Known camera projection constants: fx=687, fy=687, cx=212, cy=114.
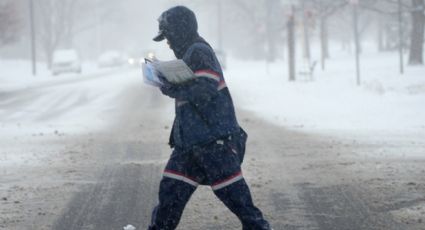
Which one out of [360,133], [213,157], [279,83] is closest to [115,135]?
[360,133]

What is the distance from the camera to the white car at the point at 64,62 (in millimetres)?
46934

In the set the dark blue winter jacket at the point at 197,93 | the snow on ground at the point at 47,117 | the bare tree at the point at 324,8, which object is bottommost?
the snow on ground at the point at 47,117

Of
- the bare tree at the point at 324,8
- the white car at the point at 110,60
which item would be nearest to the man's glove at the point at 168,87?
the bare tree at the point at 324,8

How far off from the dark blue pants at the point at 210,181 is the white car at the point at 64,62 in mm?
42849

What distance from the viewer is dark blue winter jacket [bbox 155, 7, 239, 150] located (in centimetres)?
485

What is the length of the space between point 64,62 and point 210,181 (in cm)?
4384

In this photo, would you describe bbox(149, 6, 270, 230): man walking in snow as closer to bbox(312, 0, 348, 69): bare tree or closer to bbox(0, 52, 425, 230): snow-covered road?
bbox(0, 52, 425, 230): snow-covered road

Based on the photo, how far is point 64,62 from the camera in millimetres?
47438

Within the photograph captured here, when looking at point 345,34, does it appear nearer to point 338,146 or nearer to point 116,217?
point 338,146

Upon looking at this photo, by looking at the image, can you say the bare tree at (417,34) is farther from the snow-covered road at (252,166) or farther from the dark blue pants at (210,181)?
the dark blue pants at (210,181)

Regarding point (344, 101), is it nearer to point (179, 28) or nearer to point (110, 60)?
point (179, 28)

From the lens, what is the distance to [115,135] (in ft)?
45.2

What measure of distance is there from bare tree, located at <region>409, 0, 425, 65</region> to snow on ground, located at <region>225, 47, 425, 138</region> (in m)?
1.55

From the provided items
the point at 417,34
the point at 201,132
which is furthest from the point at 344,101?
the point at 201,132
